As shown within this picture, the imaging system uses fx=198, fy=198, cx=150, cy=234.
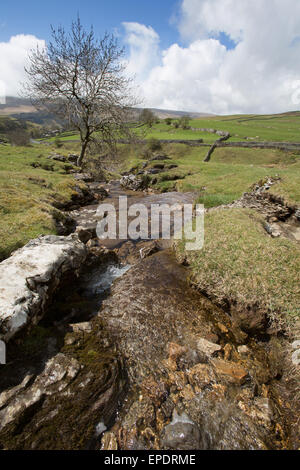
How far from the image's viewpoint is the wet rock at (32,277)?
4.47 metres

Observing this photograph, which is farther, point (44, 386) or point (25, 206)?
point (25, 206)

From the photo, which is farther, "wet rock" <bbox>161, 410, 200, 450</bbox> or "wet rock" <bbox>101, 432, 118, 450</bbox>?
"wet rock" <bbox>161, 410, 200, 450</bbox>

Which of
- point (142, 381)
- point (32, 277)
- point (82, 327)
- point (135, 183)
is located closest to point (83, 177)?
point (135, 183)

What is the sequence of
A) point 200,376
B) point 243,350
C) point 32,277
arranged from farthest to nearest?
1. point 243,350
2. point 32,277
3. point 200,376

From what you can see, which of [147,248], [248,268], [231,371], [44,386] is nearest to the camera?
[44,386]

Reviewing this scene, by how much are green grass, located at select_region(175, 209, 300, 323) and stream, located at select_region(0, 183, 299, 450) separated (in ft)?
2.90

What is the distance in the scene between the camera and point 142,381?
466 centimetres

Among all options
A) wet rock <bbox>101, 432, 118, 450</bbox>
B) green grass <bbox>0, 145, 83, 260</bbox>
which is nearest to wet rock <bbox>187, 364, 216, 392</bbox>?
wet rock <bbox>101, 432, 118, 450</bbox>

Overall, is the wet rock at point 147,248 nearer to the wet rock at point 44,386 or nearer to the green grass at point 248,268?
the green grass at point 248,268

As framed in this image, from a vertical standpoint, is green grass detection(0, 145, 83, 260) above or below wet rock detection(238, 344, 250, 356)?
above

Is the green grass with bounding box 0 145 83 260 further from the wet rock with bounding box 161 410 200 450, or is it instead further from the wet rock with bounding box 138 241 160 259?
the wet rock with bounding box 161 410 200 450

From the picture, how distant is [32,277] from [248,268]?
23.2 ft

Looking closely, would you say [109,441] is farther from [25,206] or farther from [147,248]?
[25,206]

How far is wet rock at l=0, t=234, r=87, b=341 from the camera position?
14.7 ft
